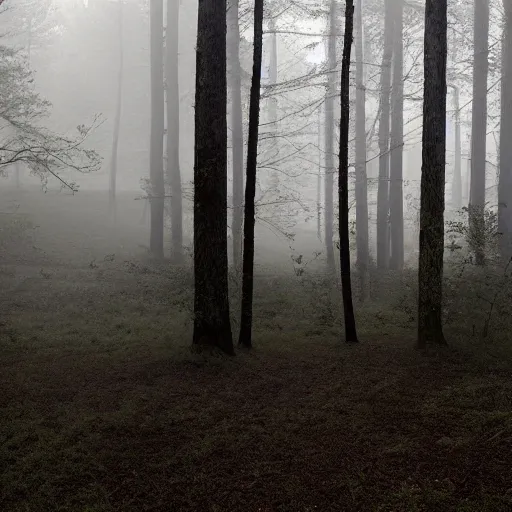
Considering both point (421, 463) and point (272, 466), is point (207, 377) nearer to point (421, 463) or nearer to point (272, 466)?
point (272, 466)

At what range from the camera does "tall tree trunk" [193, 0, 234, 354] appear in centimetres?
817

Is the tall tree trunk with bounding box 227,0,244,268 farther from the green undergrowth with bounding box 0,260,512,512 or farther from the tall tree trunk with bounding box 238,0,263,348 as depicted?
the green undergrowth with bounding box 0,260,512,512

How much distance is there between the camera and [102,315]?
1234cm

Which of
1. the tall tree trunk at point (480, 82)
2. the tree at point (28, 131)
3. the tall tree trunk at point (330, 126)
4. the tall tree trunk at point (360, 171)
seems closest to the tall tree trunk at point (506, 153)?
the tall tree trunk at point (480, 82)

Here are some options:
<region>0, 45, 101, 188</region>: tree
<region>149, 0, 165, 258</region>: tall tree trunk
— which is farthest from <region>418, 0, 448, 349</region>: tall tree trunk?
<region>149, 0, 165, 258</region>: tall tree trunk

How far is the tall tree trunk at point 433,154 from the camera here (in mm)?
8078

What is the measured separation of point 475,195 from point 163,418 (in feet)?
51.4

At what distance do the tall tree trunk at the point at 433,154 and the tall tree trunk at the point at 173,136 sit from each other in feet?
45.6

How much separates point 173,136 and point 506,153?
14023 millimetres

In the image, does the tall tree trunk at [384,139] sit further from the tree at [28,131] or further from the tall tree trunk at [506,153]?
the tree at [28,131]

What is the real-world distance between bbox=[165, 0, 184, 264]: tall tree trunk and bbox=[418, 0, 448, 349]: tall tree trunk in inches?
547

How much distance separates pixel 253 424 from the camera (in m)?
5.82

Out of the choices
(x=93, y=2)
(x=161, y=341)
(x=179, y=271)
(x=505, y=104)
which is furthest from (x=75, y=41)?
(x=161, y=341)

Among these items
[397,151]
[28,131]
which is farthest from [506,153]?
[28,131]
